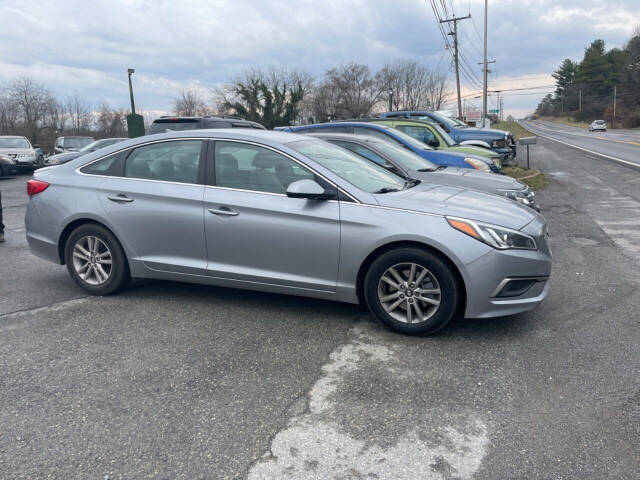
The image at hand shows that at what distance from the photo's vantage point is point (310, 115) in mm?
64938

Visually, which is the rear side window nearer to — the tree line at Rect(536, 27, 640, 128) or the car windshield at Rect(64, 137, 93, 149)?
the car windshield at Rect(64, 137, 93, 149)

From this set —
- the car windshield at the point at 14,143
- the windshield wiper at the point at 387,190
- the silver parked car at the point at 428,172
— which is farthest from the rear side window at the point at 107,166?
A: the car windshield at the point at 14,143

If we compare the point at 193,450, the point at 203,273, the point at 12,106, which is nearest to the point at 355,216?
the point at 203,273

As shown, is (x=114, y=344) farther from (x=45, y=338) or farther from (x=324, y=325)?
(x=324, y=325)

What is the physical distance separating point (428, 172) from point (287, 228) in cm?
405

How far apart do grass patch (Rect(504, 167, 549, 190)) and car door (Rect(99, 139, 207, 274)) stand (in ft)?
35.0

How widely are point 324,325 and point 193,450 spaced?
188cm

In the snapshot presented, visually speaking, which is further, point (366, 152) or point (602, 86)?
point (602, 86)

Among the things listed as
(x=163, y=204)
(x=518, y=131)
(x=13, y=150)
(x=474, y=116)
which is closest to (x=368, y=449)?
(x=163, y=204)

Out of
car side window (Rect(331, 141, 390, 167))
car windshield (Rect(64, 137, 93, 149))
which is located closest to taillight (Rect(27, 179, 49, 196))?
car side window (Rect(331, 141, 390, 167))

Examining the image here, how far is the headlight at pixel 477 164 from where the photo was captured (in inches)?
375

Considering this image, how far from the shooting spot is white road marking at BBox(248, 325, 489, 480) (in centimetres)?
254

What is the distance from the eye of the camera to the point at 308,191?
420 centimetres

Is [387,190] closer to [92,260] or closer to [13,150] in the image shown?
[92,260]
